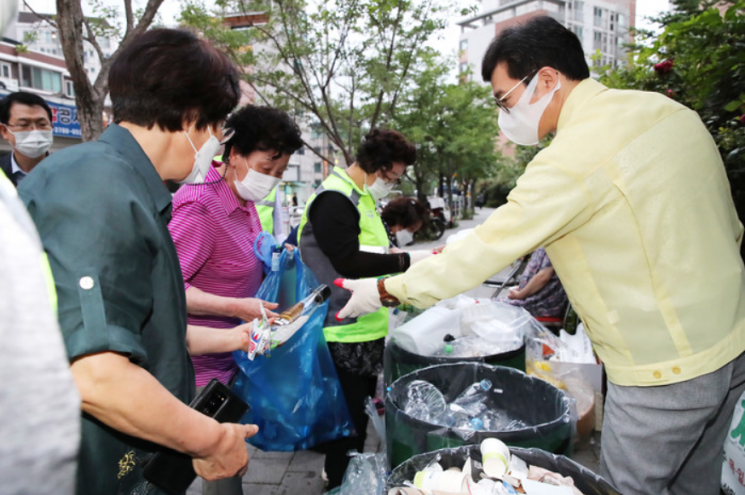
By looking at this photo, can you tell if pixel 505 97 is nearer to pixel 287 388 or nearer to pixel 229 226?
pixel 229 226

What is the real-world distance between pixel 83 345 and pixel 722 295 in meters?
1.53

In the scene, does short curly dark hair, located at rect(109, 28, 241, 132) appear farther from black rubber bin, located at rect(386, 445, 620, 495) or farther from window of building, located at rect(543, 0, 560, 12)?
window of building, located at rect(543, 0, 560, 12)

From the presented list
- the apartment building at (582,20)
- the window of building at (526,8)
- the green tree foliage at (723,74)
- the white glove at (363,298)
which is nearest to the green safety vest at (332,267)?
the white glove at (363,298)

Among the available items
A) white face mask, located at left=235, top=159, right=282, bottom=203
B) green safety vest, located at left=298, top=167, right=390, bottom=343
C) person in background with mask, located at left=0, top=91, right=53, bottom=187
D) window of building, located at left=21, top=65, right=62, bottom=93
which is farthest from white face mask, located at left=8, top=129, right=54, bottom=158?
window of building, located at left=21, top=65, right=62, bottom=93

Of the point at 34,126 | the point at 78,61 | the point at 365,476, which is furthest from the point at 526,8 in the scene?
the point at 365,476

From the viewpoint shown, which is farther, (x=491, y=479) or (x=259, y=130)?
(x=259, y=130)

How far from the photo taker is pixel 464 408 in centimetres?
187

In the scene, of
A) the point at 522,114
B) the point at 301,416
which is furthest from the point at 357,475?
the point at 522,114

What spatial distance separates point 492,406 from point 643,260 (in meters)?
0.87

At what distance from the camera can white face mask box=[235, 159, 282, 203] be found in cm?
219

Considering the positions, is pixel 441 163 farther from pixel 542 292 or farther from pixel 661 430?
pixel 661 430

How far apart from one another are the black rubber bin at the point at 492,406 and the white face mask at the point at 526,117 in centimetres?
90

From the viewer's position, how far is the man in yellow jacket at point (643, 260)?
1339mm

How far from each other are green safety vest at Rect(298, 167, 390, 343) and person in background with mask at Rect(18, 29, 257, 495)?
1088mm
